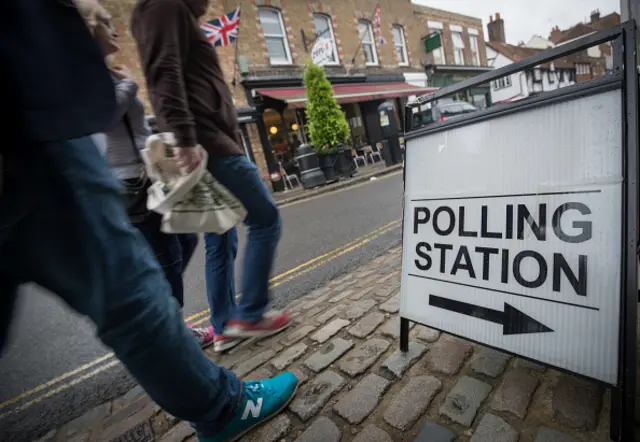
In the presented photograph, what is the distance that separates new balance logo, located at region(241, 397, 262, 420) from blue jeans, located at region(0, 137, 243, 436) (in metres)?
0.26

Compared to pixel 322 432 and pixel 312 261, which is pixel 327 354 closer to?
pixel 322 432

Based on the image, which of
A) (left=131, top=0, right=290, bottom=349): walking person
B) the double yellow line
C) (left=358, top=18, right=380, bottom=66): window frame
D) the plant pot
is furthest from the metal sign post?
(left=358, top=18, right=380, bottom=66): window frame

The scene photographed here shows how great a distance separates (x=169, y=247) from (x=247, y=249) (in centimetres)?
46

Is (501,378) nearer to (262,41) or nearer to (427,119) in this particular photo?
(427,119)

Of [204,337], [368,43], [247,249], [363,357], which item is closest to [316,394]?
[363,357]

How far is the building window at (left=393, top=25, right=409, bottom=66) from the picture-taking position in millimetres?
17094

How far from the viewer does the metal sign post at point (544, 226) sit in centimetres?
93

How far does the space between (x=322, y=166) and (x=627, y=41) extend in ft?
A: 30.2

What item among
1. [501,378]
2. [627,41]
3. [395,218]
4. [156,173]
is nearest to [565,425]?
[501,378]

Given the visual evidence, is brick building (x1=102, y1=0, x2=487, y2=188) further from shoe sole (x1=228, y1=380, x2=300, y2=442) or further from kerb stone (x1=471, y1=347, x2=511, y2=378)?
kerb stone (x1=471, y1=347, x2=511, y2=378)

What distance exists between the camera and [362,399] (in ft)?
4.39

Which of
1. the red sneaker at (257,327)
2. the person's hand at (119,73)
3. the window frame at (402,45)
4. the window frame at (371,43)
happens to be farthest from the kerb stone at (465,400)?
the window frame at (402,45)

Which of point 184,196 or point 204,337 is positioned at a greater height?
point 184,196

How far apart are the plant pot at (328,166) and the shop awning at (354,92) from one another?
2.72 m
